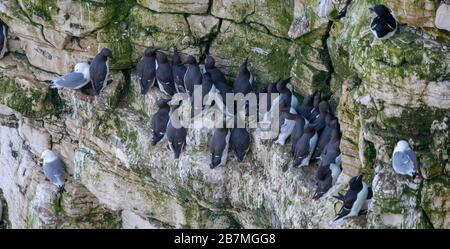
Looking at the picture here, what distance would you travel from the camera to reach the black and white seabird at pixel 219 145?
1560 centimetres

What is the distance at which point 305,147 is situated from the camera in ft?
48.8

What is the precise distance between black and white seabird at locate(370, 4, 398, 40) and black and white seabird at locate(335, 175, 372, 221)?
1.77 meters

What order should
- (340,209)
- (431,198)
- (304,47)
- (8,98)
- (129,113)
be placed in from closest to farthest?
(431,198) < (340,209) < (304,47) < (129,113) < (8,98)

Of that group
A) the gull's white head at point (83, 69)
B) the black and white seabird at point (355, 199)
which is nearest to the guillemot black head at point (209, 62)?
the gull's white head at point (83, 69)

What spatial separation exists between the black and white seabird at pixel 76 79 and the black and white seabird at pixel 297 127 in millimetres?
3213

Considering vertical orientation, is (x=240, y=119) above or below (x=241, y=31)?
below

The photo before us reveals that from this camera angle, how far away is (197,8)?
16703 millimetres

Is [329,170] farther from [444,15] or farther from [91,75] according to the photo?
[91,75]

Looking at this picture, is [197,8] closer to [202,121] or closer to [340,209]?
[202,121]

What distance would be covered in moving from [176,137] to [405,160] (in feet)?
13.1

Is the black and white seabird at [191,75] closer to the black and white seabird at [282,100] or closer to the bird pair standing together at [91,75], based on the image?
the black and white seabird at [282,100]

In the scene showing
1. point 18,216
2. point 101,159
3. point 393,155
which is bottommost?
point 18,216

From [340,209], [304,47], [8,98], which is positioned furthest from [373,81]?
[8,98]

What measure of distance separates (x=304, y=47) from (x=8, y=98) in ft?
16.2
